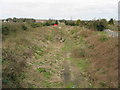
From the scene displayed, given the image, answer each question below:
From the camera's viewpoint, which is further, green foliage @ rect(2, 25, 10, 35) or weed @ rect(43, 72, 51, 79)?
green foliage @ rect(2, 25, 10, 35)

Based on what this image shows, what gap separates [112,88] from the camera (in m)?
6.59

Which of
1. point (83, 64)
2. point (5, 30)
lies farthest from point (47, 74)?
point (5, 30)

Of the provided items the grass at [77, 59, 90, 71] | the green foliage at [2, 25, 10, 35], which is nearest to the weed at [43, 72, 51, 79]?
the grass at [77, 59, 90, 71]

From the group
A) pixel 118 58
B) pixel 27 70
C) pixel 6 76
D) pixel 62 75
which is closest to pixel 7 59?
pixel 27 70

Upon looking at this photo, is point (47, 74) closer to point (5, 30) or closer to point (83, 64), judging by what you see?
point (83, 64)

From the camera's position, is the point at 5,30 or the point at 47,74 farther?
the point at 5,30

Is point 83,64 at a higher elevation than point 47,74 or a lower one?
higher

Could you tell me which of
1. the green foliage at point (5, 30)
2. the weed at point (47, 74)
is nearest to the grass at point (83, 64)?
the weed at point (47, 74)

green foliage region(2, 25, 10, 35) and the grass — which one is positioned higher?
green foliage region(2, 25, 10, 35)

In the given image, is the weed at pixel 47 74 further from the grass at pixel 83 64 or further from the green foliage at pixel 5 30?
the green foliage at pixel 5 30

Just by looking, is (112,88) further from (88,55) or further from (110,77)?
(88,55)

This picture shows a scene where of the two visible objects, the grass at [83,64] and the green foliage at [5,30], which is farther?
the green foliage at [5,30]

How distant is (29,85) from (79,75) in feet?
9.44

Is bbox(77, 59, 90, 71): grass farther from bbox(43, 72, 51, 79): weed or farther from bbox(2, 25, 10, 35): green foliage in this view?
bbox(2, 25, 10, 35): green foliage
